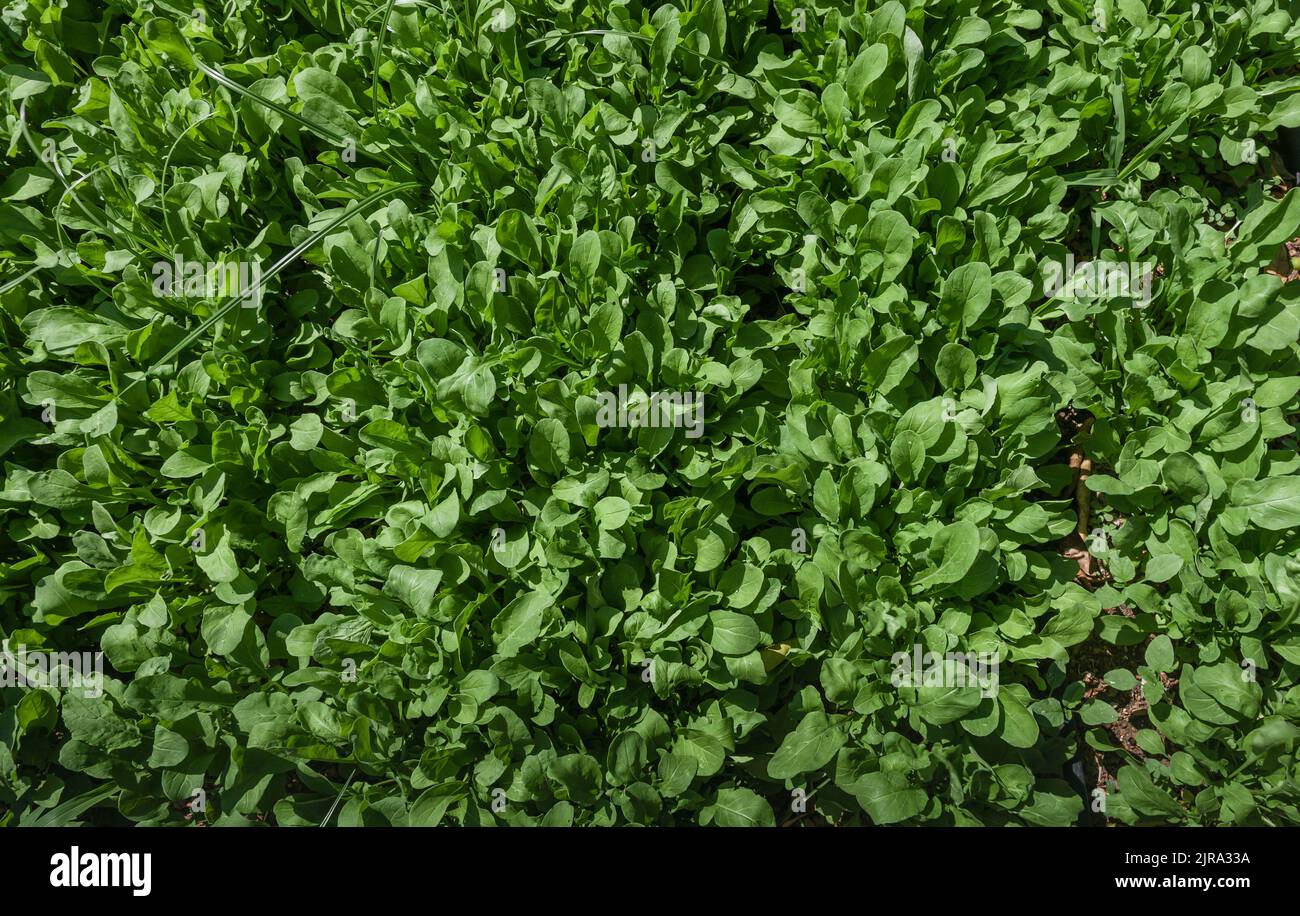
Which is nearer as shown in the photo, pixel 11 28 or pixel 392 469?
pixel 392 469

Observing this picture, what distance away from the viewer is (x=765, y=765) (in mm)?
1919

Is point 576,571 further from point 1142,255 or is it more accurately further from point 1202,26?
point 1202,26

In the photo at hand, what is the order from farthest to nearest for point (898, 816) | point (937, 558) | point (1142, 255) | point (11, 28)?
point (11, 28), point (1142, 255), point (937, 558), point (898, 816)

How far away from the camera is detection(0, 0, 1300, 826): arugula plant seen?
6.04ft

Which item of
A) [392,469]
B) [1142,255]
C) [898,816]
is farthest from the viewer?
[1142,255]

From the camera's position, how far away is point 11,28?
98.2 inches

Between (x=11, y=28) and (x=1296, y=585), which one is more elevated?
(x=11, y=28)

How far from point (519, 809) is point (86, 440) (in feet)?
4.94

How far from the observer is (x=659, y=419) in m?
1.92

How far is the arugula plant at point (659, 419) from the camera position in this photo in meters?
1.84
